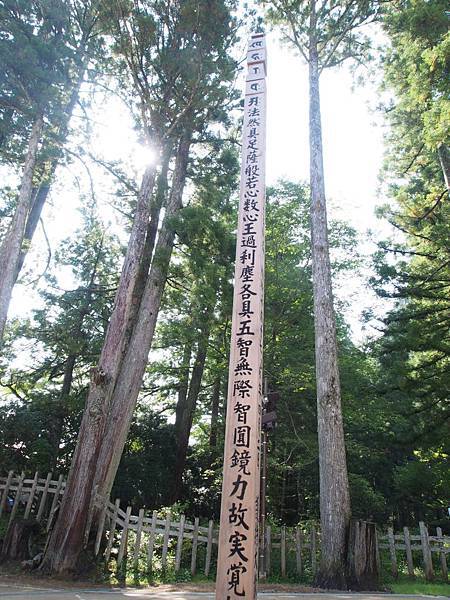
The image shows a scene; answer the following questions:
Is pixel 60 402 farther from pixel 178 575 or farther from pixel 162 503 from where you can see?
pixel 178 575

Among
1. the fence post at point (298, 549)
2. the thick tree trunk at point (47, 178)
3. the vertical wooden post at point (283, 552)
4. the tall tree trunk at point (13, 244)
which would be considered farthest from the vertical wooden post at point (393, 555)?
the thick tree trunk at point (47, 178)

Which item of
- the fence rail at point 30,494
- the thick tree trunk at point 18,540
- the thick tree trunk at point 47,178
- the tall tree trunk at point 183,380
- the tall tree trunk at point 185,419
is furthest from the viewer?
the tall tree trunk at point 183,380

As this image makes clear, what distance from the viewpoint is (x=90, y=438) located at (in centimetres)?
705

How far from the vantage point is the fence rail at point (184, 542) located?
7336mm

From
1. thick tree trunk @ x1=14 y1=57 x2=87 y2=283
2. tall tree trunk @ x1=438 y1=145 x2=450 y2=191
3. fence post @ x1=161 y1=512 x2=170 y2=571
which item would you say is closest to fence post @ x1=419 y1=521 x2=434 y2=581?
fence post @ x1=161 y1=512 x2=170 y2=571

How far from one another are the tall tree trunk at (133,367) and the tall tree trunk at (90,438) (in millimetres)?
267

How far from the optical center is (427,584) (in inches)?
293

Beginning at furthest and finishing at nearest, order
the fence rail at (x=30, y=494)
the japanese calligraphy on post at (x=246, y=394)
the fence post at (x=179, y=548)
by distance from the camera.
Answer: the fence rail at (x=30, y=494), the fence post at (x=179, y=548), the japanese calligraphy on post at (x=246, y=394)

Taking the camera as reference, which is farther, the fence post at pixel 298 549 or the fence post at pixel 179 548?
the fence post at pixel 298 549

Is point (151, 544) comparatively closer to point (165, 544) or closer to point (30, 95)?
point (165, 544)

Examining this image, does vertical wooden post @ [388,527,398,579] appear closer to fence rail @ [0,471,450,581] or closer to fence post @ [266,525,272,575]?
fence rail @ [0,471,450,581]

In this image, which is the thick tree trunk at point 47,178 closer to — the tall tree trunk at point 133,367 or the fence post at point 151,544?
the tall tree trunk at point 133,367

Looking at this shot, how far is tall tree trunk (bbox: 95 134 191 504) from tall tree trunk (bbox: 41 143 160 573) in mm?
267

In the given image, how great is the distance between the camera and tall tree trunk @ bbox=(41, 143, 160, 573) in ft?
21.4
